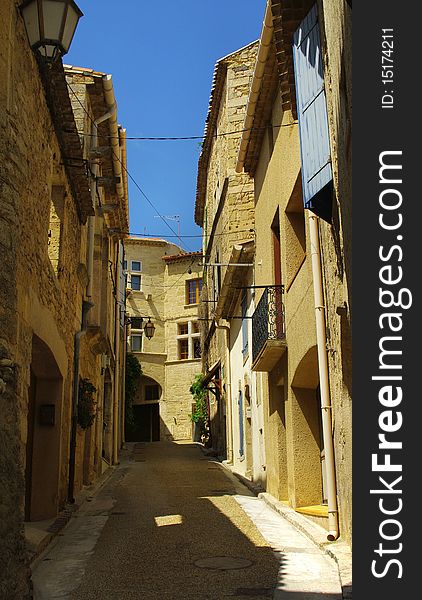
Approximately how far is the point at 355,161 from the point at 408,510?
1.83 metres

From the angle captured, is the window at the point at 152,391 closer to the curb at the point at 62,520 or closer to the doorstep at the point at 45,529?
the curb at the point at 62,520

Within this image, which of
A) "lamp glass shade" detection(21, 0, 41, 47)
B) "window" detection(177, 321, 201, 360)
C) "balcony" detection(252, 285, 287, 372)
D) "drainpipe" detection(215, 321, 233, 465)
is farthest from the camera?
"window" detection(177, 321, 201, 360)

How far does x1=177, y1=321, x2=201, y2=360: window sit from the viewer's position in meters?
39.7

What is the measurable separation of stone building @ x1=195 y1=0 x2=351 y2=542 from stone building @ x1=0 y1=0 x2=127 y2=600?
2.97m

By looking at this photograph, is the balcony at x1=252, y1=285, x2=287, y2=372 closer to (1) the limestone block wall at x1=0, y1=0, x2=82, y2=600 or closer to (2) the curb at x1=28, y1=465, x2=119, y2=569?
(1) the limestone block wall at x1=0, y1=0, x2=82, y2=600

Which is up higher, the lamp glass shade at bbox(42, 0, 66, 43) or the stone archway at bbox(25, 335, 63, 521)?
the lamp glass shade at bbox(42, 0, 66, 43)

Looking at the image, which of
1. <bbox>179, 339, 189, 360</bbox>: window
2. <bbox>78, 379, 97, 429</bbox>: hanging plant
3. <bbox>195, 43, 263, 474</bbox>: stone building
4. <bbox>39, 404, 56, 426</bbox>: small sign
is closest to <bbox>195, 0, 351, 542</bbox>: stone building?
<bbox>195, 43, 263, 474</bbox>: stone building

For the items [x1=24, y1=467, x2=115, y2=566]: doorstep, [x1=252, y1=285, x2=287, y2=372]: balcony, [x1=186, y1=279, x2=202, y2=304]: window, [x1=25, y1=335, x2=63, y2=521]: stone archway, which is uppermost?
[x1=186, y1=279, x2=202, y2=304]: window

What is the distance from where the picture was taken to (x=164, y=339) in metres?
40.7

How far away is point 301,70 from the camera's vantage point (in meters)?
7.86

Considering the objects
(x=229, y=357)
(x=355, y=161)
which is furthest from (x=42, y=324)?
(x=229, y=357)

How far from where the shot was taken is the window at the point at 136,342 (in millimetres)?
40125

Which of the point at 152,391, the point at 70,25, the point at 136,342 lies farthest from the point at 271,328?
the point at 152,391

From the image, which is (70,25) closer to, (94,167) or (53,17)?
(53,17)
